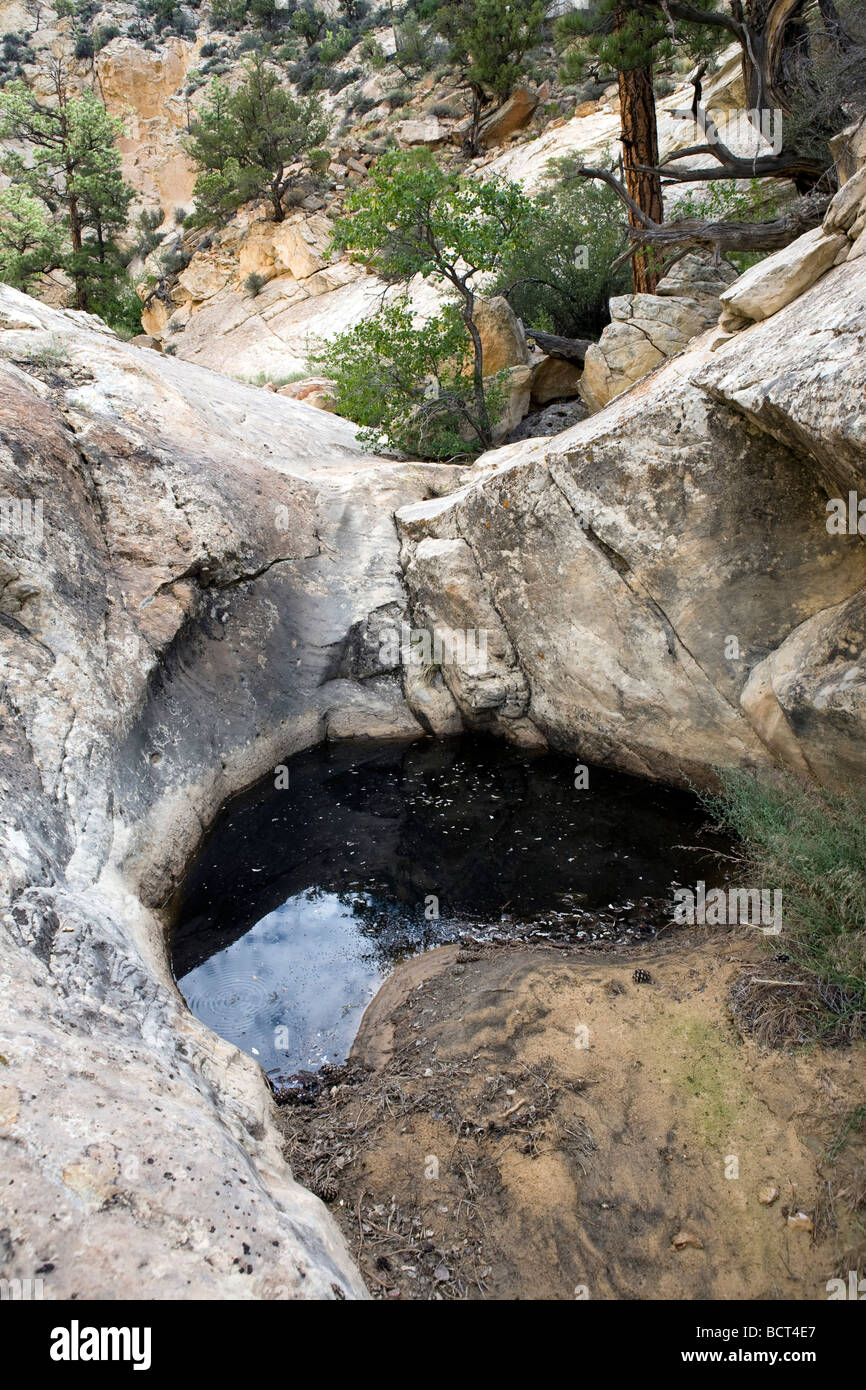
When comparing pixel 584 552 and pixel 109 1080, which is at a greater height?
pixel 584 552

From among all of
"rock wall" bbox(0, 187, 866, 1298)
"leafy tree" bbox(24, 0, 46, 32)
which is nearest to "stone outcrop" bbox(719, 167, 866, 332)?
"rock wall" bbox(0, 187, 866, 1298)

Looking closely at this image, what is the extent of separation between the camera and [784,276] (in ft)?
17.4

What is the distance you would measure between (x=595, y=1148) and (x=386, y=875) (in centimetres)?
301

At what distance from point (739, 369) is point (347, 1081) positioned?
4879 mm

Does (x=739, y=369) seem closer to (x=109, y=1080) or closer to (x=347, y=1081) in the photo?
(x=347, y=1081)

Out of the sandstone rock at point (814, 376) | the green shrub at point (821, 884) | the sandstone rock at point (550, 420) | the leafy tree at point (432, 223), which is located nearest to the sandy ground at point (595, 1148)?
the green shrub at point (821, 884)

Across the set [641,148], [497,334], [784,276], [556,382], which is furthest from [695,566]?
[556,382]

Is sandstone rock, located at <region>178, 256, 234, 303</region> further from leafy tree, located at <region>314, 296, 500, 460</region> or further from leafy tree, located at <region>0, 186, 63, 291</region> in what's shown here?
leafy tree, located at <region>314, 296, 500, 460</region>

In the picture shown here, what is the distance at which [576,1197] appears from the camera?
319 centimetres

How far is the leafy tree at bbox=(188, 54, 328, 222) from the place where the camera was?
68.9 ft

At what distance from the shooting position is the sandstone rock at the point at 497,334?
1113cm

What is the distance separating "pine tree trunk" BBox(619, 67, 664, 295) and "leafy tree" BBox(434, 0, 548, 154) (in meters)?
13.2

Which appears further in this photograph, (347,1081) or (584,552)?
(584,552)
